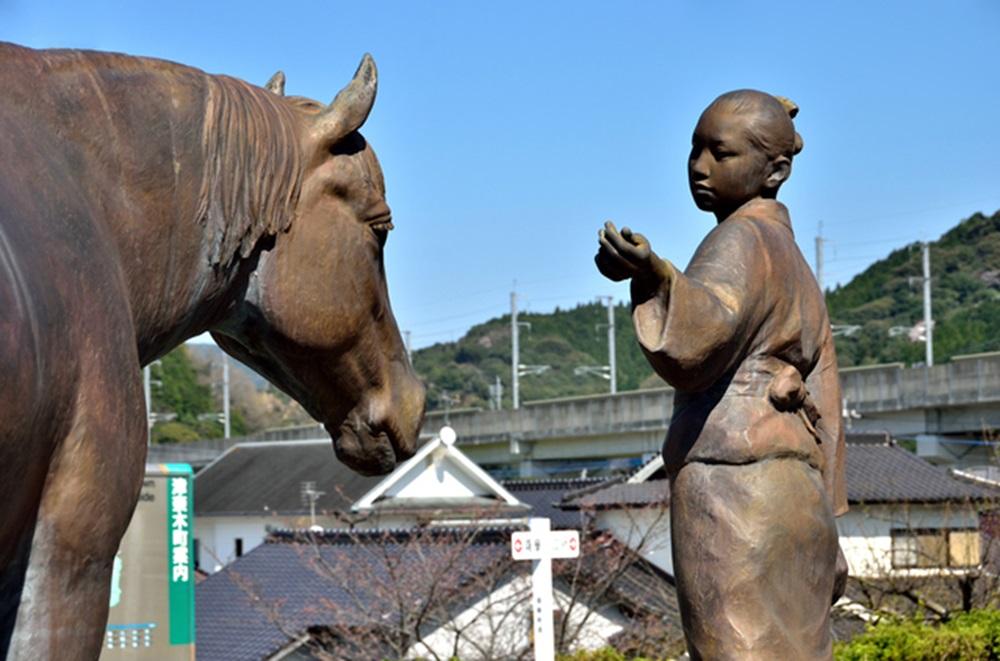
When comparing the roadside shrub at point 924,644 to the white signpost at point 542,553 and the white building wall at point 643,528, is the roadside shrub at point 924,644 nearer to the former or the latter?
the white signpost at point 542,553

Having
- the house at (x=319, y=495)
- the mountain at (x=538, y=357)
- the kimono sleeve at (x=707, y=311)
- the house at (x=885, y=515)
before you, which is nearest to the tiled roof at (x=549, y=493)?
the house at (x=319, y=495)

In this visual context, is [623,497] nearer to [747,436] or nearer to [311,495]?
[311,495]

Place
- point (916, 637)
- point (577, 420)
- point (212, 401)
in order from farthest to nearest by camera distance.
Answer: point (212, 401)
point (577, 420)
point (916, 637)

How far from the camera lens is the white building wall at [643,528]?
24.1m

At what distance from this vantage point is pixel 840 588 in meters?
4.07

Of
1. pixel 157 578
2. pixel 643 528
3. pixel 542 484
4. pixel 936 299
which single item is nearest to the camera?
pixel 157 578

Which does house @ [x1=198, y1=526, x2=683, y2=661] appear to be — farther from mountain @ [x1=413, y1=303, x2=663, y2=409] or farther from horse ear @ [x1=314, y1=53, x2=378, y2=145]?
mountain @ [x1=413, y1=303, x2=663, y2=409]

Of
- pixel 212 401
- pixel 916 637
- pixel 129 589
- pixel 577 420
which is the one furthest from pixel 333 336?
pixel 212 401

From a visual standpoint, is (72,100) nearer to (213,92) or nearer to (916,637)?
(213,92)

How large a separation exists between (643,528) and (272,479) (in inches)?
831

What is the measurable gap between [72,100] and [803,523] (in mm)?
2162

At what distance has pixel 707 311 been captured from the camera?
11.6 ft

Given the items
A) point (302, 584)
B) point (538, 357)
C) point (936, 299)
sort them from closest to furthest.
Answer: point (302, 584), point (936, 299), point (538, 357)

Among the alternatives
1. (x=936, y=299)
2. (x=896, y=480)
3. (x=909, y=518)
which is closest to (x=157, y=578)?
(x=909, y=518)
